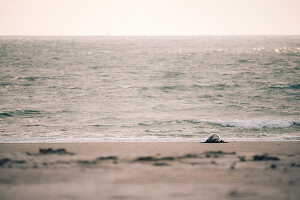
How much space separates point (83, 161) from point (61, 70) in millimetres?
28717

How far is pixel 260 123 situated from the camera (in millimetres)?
14359

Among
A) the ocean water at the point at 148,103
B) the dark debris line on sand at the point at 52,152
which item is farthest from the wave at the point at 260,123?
the dark debris line on sand at the point at 52,152

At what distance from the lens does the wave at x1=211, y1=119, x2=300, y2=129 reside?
14.0 m

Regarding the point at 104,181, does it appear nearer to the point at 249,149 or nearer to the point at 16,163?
the point at 16,163

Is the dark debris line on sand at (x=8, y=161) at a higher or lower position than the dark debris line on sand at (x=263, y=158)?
higher

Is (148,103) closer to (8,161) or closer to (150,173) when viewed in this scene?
(8,161)

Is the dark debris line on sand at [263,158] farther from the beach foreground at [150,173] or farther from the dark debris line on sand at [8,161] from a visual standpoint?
the dark debris line on sand at [8,161]

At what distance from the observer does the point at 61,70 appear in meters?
34.5

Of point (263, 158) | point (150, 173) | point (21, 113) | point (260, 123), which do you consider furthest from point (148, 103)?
point (150, 173)

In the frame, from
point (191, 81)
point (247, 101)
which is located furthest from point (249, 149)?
point (191, 81)

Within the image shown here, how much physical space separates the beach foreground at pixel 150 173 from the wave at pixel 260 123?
5.17 metres

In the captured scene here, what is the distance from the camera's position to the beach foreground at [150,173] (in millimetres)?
5320

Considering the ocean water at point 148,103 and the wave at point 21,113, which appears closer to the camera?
the ocean water at point 148,103

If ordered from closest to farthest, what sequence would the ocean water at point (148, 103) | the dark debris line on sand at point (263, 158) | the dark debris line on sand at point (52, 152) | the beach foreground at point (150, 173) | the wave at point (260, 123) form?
1. the beach foreground at point (150, 173)
2. the dark debris line on sand at point (263, 158)
3. the dark debris line on sand at point (52, 152)
4. the ocean water at point (148, 103)
5. the wave at point (260, 123)
